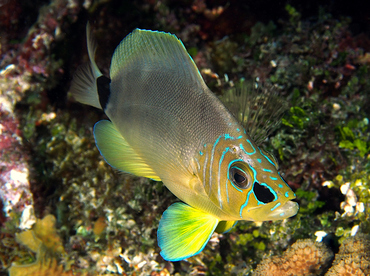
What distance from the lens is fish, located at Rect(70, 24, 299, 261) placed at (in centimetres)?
158

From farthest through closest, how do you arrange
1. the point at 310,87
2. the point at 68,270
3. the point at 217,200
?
the point at 310,87
the point at 68,270
the point at 217,200

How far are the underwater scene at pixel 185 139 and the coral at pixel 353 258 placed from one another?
0.02m

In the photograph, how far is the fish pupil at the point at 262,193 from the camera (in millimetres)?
1541

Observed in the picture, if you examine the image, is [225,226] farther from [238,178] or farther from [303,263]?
[303,263]

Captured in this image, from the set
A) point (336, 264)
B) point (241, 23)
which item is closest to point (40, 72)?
point (241, 23)

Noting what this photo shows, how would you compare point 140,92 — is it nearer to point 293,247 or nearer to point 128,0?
point 293,247

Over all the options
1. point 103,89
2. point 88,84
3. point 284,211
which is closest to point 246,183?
point 284,211

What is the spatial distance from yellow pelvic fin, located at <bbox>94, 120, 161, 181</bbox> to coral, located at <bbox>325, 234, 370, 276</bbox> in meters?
1.90

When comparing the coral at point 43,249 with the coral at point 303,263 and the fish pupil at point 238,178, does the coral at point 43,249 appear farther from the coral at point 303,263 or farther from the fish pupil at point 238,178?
the fish pupil at point 238,178

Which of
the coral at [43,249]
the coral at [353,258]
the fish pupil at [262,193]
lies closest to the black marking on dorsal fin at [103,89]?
the fish pupil at [262,193]

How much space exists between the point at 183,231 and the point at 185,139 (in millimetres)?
686

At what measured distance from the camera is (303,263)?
9.20 feet

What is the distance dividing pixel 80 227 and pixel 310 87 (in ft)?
14.3

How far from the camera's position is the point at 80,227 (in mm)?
4043
